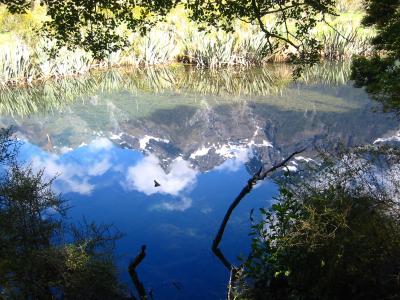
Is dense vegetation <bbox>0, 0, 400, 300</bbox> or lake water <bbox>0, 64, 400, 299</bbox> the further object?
lake water <bbox>0, 64, 400, 299</bbox>

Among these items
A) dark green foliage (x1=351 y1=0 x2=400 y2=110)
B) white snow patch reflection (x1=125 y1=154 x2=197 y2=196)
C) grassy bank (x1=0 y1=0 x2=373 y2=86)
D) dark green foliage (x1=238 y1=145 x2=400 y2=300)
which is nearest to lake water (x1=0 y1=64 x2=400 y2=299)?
white snow patch reflection (x1=125 y1=154 x2=197 y2=196)

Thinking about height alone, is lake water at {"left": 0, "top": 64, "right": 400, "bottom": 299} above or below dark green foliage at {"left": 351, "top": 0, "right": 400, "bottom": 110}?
below

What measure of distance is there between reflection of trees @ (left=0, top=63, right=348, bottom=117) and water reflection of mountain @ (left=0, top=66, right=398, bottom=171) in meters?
0.06

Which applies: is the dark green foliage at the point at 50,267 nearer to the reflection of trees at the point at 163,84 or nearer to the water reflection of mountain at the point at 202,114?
the water reflection of mountain at the point at 202,114

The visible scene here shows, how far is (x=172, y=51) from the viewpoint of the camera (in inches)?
1184

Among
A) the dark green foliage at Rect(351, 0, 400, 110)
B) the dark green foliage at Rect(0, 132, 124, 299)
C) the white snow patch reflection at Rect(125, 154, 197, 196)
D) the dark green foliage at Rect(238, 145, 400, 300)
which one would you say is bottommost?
the white snow patch reflection at Rect(125, 154, 197, 196)

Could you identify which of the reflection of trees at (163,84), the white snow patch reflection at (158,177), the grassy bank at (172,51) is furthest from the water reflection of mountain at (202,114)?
the grassy bank at (172,51)

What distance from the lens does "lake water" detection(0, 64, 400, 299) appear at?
31.7 feet

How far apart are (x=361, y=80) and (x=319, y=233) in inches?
437

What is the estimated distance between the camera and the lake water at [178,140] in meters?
9.65

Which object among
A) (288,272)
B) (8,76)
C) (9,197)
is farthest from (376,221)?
(8,76)

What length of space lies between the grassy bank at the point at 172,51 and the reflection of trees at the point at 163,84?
0.83 meters

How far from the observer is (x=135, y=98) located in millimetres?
23891

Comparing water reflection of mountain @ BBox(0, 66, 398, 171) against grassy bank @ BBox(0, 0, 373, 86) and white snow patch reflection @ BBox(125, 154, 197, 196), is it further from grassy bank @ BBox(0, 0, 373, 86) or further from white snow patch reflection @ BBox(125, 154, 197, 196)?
grassy bank @ BBox(0, 0, 373, 86)
